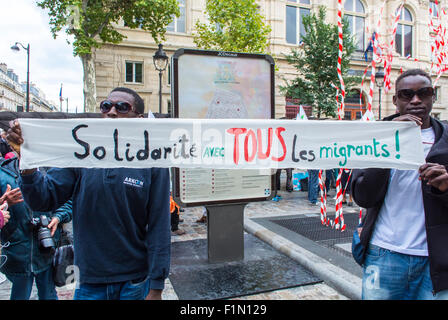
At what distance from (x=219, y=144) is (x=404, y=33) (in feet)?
96.1

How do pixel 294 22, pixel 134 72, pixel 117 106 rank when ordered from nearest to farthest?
pixel 117 106 → pixel 134 72 → pixel 294 22

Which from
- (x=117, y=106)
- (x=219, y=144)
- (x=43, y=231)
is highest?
(x=117, y=106)

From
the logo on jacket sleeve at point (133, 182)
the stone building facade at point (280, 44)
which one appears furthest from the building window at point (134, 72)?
the logo on jacket sleeve at point (133, 182)

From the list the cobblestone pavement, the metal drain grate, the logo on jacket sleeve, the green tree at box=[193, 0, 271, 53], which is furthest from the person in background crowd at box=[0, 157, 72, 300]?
the green tree at box=[193, 0, 271, 53]

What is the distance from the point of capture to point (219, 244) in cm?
458

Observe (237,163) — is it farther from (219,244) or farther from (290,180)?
(290,180)

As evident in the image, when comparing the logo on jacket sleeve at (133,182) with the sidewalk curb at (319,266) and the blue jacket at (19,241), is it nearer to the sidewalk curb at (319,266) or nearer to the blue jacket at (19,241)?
the blue jacket at (19,241)

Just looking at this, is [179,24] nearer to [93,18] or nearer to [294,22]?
[93,18]

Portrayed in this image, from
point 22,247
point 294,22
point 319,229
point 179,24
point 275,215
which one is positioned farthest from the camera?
point 294,22

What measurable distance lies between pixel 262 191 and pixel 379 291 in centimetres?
274

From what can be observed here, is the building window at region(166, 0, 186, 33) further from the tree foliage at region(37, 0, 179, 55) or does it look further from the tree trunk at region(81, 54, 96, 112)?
the tree trunk at region(81, 54, 96, 112)

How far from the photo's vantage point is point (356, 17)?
2495 centimetres

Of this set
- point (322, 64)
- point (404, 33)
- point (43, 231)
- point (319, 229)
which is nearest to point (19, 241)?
point (43, 231)

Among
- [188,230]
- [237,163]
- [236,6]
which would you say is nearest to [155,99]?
[236,6]
